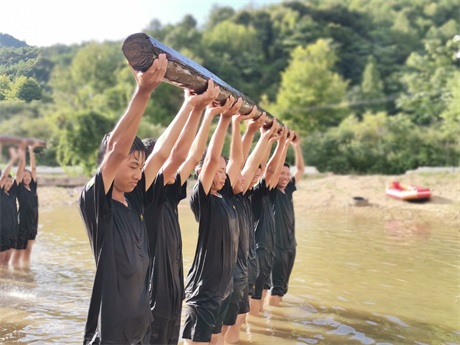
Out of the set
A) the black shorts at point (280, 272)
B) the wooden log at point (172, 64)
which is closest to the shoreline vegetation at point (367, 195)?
the black shorts at point (280, 272)

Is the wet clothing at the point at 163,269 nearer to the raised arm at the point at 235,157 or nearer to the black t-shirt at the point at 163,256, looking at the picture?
the black t-shirt at the point at 163,256

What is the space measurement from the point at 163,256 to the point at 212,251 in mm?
712

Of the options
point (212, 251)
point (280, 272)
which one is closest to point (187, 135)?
point (212, 251)

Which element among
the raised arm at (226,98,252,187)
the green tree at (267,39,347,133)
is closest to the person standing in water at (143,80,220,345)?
the raised arm at (226,98,252,187)

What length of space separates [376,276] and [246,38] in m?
52.7

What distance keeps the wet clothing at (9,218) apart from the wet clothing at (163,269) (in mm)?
5271

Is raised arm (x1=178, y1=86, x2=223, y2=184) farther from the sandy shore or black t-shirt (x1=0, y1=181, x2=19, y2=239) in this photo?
the sandy shore

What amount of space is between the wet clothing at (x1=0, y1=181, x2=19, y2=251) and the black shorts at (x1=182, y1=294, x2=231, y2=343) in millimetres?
5062

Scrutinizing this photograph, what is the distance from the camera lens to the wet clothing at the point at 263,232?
6191 mm

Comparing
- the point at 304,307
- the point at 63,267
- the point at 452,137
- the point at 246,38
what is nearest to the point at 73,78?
the point at 246,38

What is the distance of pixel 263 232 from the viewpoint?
20.6 feet

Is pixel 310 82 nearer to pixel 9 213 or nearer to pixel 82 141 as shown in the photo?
pixel 82 141

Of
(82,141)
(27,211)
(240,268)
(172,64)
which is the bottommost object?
(27,211)

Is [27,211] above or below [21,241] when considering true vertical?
above
